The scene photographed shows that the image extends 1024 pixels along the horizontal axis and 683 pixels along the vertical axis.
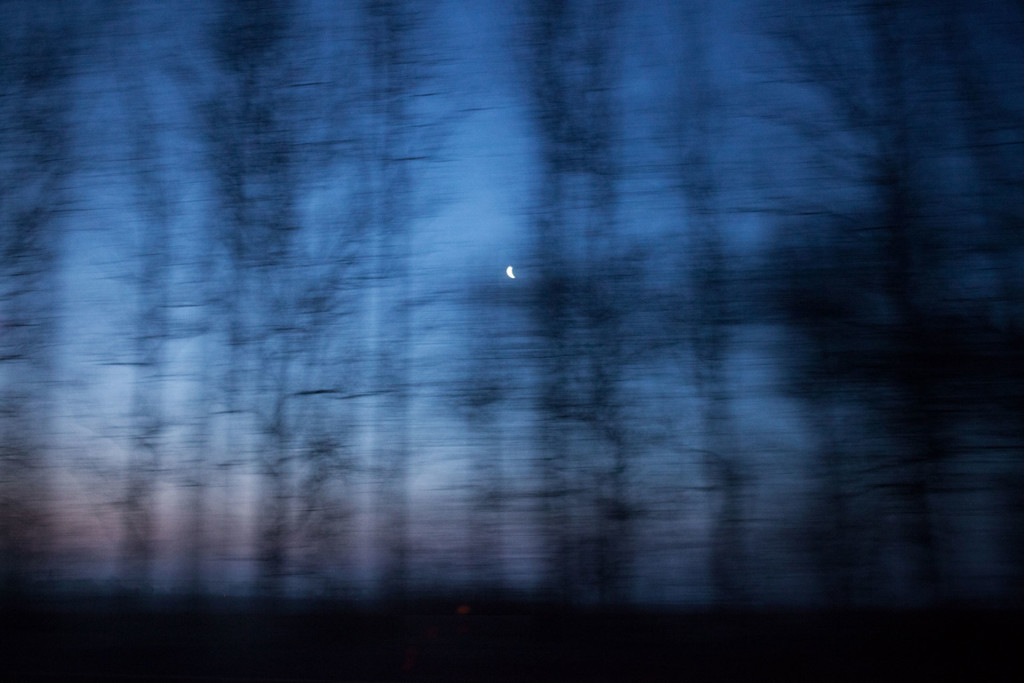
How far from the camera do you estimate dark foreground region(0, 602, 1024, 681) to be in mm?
3678

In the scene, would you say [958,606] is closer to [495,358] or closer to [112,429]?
[495,358]

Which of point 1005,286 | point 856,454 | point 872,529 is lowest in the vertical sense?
point 872,529

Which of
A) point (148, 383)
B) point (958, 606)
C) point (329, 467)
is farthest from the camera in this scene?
point (148, 383)

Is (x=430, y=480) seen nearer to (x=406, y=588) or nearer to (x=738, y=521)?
(x=406, y=588)

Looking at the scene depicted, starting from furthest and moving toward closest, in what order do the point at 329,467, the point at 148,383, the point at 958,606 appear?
1. the point at 148,383
2. the point at 329,467
3. the point at 958,606

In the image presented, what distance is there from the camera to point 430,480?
454 cm

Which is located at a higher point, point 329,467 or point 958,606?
point 329,467

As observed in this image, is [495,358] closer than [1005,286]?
No

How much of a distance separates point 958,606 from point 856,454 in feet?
3.26

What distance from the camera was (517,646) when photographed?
396 cm

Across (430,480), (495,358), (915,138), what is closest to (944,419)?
(915,138)

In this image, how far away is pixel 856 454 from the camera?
13.8ft

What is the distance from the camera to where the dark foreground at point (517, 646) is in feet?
12.1

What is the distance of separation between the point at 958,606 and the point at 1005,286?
6.26 feet
